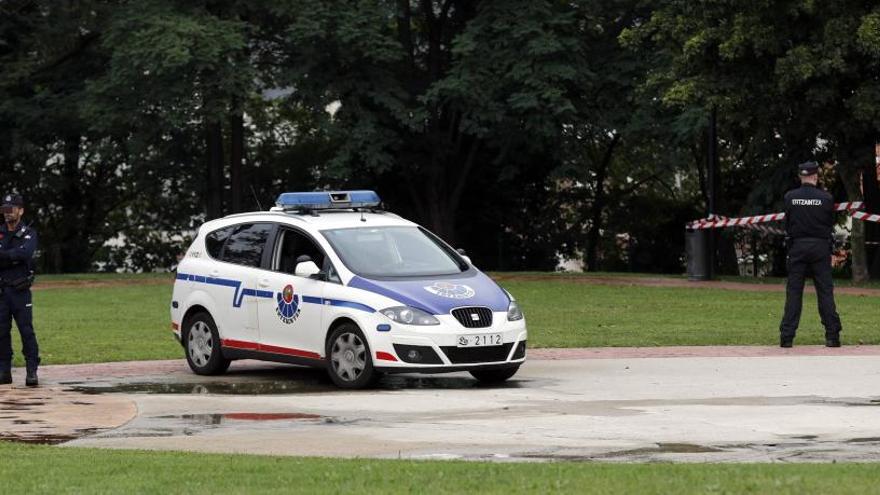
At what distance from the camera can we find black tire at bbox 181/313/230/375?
1823 centimetres

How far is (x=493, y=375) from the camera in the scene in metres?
17.2

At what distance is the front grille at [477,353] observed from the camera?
16.2 meters

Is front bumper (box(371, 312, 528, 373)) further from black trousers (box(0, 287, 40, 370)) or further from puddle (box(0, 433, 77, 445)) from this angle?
puddle (box(0, 433, 77, 445))

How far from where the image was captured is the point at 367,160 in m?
42.9

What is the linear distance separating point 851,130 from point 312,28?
12.9 metres

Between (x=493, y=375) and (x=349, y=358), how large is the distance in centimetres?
150

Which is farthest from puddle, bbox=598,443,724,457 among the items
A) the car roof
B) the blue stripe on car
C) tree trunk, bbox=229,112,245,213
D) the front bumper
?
tree trunk, bbox=229,112,245,213

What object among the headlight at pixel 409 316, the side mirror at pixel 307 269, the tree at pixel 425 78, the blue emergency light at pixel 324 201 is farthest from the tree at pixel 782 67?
the headlight at pixel 409 316

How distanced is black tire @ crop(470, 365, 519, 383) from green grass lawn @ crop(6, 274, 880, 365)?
14.8 feet

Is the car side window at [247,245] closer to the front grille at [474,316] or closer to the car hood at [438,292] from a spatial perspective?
the car hood at [438,292]

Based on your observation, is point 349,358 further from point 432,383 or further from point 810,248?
point 810,248

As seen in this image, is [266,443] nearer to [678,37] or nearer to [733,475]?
[733,475]

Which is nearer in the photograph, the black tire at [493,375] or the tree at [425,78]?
Result: the black tire at [493,375]

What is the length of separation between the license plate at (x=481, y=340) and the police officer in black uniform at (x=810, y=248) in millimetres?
5130
